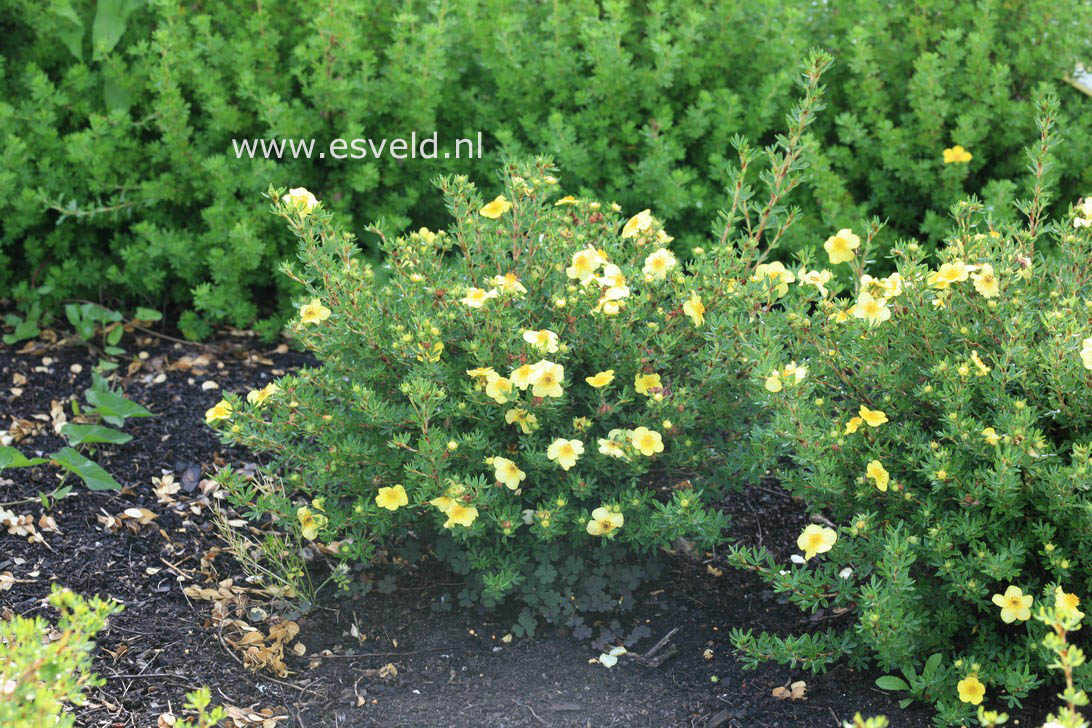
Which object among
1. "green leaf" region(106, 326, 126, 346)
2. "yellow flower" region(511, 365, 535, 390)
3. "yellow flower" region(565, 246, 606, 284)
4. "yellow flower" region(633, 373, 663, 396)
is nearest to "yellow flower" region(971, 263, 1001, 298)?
"yellow flower" region(633, 373, 663, 396)

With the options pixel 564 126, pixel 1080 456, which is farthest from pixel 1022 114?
pixel 1080 456

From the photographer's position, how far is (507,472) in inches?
97.0

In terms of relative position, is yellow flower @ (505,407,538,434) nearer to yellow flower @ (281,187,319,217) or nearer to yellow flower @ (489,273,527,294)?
yellow flower @ (489,273,527,294)

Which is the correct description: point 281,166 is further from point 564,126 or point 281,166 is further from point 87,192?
point 564,126

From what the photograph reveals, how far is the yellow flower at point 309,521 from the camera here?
8.46ft

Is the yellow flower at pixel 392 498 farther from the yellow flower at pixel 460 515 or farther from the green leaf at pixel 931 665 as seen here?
the green leaf at pixel 931 665

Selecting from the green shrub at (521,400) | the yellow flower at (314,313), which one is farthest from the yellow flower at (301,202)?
the yellow flower at (314,313)

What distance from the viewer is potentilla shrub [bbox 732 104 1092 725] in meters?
2.22

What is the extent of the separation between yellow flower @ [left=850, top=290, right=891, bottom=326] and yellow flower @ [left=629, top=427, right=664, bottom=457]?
1.69 feet

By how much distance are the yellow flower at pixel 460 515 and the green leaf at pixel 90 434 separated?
1259 millimetres

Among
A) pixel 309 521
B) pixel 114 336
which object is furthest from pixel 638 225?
pixel 114 336

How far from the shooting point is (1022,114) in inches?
157

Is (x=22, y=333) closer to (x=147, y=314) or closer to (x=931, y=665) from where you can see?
(x=147, y=314)

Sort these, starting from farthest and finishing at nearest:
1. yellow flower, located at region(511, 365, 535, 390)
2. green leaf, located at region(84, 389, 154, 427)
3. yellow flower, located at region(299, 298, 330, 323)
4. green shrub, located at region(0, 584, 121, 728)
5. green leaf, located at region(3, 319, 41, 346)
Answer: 1. green leaf, located at region(3, 319, 41, 346)
2. green leaf, located at region(84, 389, 154, 427)
3. yellow flower, located at region(299, 298, 330, 323)
4. yellow flower, located at region(511, 365, 535, 390)
5. green shrub, located at region(0, 584, 121, 728)
